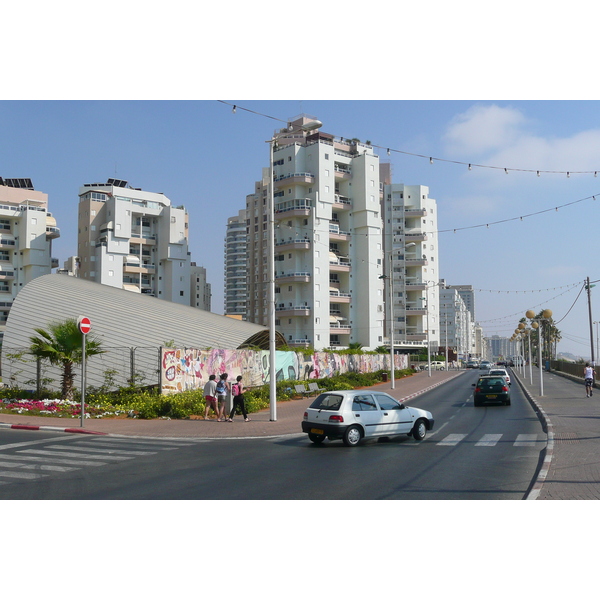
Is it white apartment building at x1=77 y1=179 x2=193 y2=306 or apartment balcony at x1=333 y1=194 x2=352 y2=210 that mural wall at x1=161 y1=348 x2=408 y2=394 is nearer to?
apartment balcony at x1=333 y1=194 x2=352 y2=210

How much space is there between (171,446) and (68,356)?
357 inches

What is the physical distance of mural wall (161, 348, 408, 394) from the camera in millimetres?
25531

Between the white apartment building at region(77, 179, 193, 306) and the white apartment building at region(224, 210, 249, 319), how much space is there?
77798mm

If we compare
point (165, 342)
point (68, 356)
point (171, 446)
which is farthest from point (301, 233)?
point (171, 446)

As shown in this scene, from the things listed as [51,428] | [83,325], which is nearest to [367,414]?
[83,325]

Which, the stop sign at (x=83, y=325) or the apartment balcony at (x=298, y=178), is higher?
the apartment balcony at (x=298, y=178)

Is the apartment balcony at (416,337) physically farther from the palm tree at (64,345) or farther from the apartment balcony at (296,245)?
the palm tree at (64,345)

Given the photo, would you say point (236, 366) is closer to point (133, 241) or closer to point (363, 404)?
point (363, 404)

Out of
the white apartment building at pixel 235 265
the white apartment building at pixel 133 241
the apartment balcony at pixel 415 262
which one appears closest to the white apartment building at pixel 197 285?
the white apartment building at pixel 133 241

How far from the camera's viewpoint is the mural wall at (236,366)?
25.5 m

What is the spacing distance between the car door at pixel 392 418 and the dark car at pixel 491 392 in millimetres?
13451

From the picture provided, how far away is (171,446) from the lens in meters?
15.9

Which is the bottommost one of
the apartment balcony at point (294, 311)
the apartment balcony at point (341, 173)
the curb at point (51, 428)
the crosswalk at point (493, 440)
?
the crosswalk at point (493, 440)

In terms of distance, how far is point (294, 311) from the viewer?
244 feet
